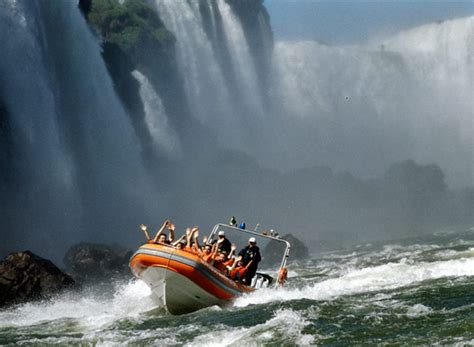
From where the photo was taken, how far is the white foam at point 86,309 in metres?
18.4

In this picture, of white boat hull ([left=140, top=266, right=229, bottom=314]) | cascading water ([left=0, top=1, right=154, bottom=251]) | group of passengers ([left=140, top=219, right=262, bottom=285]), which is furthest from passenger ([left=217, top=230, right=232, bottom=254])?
cascading water ([left=0, top=1, right=154, bottom=251])

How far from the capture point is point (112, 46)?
6281 centimetres

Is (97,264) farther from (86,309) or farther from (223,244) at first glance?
(223,244)

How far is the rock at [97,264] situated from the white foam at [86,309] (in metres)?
6.92

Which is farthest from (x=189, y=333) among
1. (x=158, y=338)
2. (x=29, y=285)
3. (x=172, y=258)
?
(x=29, y=285)

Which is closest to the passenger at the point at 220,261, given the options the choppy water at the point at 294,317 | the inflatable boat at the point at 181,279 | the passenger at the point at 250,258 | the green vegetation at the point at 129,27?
the inflatable boat at the point at 181,279

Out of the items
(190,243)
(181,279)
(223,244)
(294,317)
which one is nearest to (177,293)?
(181,279)

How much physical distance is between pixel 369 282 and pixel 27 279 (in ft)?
33.2

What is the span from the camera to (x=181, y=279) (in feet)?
55.8

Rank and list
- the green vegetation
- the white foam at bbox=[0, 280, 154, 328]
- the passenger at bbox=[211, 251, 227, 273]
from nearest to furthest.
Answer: the passenger at bbox=[211, 251, 227, 273] → the white foam at bbox=[0, 280, 154, 328] → the green vegetation

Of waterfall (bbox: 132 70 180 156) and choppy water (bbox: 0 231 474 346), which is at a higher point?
waterfall (bbox: 132 70 180 156)

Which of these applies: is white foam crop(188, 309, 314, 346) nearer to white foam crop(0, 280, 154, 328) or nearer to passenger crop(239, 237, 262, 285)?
white foam crop(0, 280, 154, 328)

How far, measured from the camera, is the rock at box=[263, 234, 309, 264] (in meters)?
39.4

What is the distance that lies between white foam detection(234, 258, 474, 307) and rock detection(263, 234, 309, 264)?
14.8m
